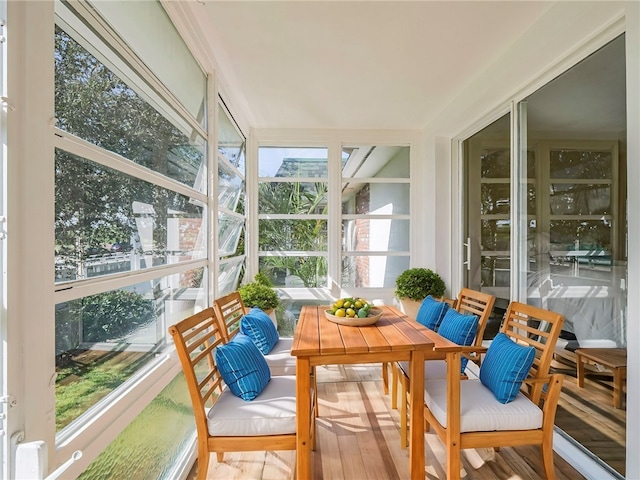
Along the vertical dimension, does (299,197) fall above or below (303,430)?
above

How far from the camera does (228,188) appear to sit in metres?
3.11

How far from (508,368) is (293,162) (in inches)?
131

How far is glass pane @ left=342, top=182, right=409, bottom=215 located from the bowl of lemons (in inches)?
83.6

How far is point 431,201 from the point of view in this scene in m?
3.85

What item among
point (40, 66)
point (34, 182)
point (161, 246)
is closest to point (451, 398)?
point (161, 246)

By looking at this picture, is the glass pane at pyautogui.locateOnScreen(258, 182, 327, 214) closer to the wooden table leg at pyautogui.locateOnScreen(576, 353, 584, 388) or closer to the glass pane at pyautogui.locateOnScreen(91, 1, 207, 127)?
the glass pane at pyautogui.locateOnScreen(91, 1, 207, 127)

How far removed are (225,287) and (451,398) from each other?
7.14 feet

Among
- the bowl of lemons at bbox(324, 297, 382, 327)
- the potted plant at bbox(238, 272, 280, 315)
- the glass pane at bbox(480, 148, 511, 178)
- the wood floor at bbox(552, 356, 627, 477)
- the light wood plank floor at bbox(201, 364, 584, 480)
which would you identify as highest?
the glass pane at bbox(480, 148, 511, 178)

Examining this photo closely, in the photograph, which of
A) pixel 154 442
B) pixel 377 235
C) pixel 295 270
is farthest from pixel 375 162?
pixel 154 442

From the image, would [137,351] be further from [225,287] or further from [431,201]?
[431,201]

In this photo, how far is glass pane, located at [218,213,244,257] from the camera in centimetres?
289

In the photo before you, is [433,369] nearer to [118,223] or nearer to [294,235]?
[118,223]

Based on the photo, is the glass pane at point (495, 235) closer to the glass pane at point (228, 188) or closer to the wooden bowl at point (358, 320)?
the wooden bowl at point (358, 320)

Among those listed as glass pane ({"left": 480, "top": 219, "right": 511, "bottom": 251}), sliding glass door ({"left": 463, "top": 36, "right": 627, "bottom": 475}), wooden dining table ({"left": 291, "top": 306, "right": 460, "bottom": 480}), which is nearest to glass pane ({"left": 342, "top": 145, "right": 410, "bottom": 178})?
glass pane ({"left": 480, "top": 219, "right": 511, "bottom": 251})
